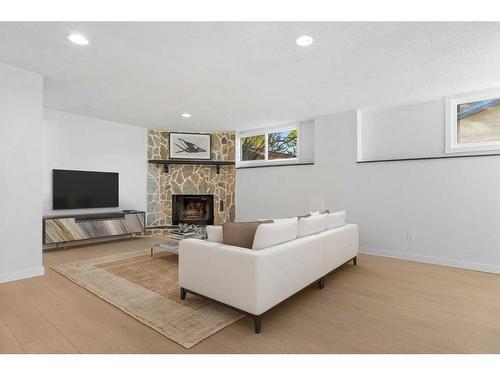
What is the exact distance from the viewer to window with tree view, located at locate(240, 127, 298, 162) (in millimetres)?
5934

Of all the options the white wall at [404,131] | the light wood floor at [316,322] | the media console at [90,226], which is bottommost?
the light wood floor at [316,322]

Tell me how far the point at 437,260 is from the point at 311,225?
2.43m

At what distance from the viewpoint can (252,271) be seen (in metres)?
2.10

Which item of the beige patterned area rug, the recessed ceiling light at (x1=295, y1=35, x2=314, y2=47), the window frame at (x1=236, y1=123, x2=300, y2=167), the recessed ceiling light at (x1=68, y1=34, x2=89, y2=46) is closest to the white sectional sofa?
the beige patterned area rug

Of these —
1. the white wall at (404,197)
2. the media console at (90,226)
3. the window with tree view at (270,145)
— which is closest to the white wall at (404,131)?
the white wall at (404,197)

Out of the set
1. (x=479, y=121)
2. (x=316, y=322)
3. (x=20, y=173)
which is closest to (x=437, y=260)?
(x=479, y=121)

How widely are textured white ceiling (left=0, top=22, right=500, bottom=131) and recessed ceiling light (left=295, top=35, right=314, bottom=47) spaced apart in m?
0.05

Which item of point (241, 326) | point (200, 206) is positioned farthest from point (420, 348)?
point (200, 206)

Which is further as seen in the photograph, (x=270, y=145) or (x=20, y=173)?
(x=270, y=145)

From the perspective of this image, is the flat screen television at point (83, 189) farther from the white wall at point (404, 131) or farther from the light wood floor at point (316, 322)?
the white wall at point (404, 131)

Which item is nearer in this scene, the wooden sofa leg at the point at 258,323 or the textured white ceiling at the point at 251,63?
the wooden sofa leg at the point at 258,323

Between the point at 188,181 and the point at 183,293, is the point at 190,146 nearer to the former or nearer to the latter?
the point at 188,181

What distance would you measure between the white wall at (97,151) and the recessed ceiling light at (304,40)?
465 centimetres

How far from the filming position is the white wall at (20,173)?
123 inches
